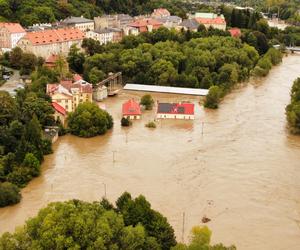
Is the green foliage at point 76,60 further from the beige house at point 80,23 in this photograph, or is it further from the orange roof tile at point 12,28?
the beige house at point 80,23

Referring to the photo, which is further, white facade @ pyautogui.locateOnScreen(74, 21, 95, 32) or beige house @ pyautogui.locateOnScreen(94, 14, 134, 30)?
beige house @ pyautogui.locateOnScreen(94, 14, 134, 30)

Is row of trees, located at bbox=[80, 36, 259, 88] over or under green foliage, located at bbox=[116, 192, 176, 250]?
over

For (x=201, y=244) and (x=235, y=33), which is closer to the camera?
(x=201, y=244)

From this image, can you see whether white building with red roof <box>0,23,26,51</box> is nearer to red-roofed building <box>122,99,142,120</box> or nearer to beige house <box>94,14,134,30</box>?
beige house <box>94,14,134,30</box>

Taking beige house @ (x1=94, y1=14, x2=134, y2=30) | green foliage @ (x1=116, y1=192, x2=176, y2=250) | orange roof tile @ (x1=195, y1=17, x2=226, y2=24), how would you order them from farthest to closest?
orange roof tile @ (x1=195, y1=17, x2=226, y2=24)
beige house @ (x1=94, y1=14, x2=134, y2=30)
green foliage @ (x1=116, y1=192, x2=176, y2=250)

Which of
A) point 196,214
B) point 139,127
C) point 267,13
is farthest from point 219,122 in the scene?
point 267,13

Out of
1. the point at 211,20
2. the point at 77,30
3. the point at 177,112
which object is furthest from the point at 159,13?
the point at 177,112

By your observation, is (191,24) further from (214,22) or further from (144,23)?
(144,23)

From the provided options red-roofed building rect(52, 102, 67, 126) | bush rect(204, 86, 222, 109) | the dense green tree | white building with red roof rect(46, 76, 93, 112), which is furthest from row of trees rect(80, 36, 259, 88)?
the dense green tree
